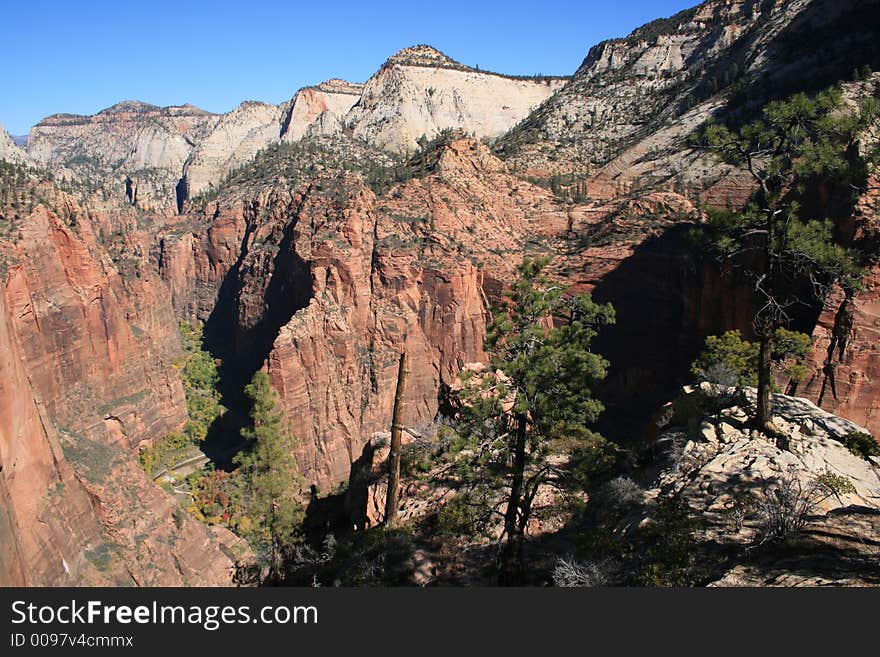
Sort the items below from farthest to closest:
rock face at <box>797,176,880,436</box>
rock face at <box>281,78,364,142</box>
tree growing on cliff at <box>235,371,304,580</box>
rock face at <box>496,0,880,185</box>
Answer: rock face at <box>281,78,364,142</box>
rock face at <box>496,0,880,185</box>
tree growing on cliff at <box>235,371,304,580</box>
rock face at <box>797,176,880,436</box>

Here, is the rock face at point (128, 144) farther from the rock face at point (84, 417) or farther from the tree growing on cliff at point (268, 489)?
the tree growing on cliff at point (268, 489)

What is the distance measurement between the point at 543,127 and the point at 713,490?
2590 inches

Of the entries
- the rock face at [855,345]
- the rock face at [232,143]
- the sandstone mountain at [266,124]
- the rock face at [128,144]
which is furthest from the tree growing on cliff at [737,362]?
the rock face at [128,144]

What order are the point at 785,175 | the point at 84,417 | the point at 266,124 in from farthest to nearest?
1. the point at 266,124
2. the point at 84,417
3. the point at 785,175

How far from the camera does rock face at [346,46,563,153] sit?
274 ft

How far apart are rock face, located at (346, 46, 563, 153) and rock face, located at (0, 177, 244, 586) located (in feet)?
140

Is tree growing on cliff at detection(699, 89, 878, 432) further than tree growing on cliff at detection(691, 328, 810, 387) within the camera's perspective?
No

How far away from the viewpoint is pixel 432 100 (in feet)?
300

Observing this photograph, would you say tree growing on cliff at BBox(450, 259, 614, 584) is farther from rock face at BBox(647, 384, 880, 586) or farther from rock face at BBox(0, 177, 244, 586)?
rock face at BBox(0, 177, 244, 586)

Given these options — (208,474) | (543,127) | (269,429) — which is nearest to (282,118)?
(543,127)

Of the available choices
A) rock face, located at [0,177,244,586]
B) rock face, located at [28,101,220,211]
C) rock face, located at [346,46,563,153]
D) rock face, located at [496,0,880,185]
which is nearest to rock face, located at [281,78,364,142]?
rock face, located at [346,46,563,153]

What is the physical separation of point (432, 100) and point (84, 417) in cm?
7449

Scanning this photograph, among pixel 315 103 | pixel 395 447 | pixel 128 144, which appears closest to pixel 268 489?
pixel 395 447

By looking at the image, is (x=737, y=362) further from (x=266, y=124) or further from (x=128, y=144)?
(x=128, y=144)
